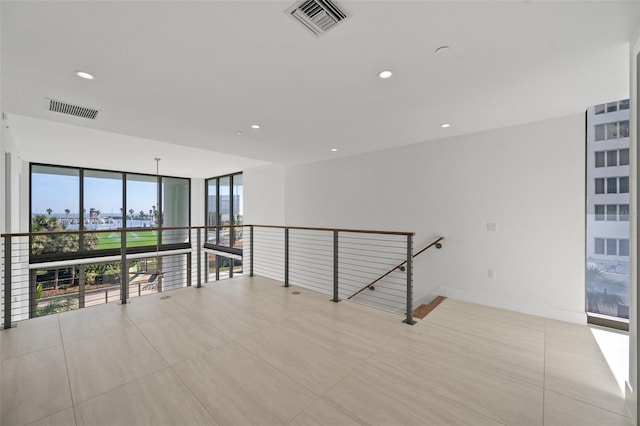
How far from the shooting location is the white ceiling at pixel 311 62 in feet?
5.03

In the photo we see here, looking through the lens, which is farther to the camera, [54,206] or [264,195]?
[264,195]

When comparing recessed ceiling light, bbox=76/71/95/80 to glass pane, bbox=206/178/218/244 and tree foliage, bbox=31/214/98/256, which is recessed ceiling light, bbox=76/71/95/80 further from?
glass pane, bbox=206/178/218/244

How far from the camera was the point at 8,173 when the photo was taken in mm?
4062

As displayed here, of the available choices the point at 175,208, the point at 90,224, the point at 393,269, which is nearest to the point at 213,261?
the point at 175,208

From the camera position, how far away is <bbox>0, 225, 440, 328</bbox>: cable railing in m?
4.80

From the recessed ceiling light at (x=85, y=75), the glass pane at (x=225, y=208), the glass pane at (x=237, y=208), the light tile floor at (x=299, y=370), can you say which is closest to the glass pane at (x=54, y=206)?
the glass pane at (x=225, y=208)

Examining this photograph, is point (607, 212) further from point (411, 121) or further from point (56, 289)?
point (56, 289)

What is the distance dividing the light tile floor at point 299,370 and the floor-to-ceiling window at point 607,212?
19.3 inches

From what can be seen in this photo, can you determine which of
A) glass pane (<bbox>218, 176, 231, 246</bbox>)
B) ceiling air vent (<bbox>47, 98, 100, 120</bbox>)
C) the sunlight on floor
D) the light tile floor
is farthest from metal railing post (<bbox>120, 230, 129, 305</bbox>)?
the sunlight on floor

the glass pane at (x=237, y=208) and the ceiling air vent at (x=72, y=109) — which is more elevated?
the ceiling air vent at (x=72, y=109)

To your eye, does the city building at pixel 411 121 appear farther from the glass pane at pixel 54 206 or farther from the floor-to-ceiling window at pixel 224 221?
the floor-to-ceiling window at pixel 224 221

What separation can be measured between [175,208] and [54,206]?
9.75ft

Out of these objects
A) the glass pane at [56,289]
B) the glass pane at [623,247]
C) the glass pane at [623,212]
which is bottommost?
the glass pane at [56,289]

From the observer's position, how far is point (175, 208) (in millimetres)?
8977
